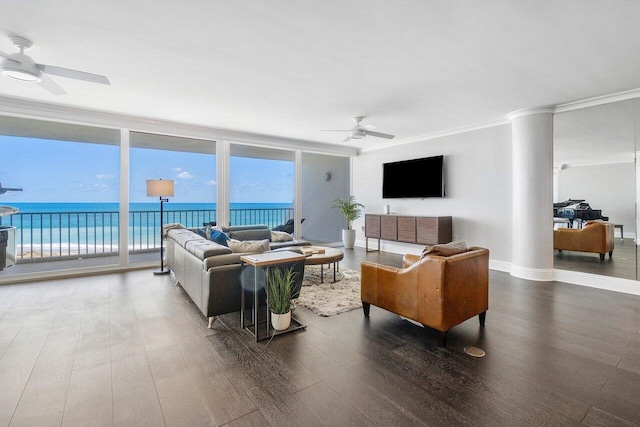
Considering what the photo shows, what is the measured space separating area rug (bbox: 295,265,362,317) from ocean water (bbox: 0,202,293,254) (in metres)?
2.89

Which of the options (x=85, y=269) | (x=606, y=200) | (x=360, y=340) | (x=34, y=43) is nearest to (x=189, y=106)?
(x=34, y=43)

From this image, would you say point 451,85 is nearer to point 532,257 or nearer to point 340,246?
point 532,257

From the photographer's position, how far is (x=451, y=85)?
3574 mm

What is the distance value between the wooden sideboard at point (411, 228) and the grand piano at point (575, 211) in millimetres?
1695

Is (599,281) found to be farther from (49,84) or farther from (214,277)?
(49,84)

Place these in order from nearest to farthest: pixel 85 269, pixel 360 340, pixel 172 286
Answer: pixel 360 340 → pixel 172 286 → pixel 85 269

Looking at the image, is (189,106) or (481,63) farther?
(189,106)

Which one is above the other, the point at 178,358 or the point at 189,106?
the point at 189,106

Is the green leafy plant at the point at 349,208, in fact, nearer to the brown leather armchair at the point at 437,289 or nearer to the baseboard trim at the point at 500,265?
the baseboard trim at the point at 500,265

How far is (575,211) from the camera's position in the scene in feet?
14.5

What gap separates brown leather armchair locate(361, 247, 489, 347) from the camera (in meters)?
2.37

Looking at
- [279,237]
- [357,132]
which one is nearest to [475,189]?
[357,132]

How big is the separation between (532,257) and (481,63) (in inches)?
122

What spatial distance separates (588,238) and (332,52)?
4.55m
